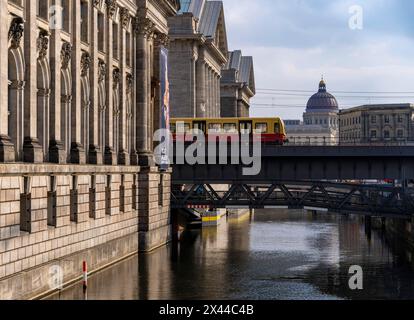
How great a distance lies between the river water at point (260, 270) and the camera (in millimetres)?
48409

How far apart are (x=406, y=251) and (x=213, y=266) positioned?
21.7 m

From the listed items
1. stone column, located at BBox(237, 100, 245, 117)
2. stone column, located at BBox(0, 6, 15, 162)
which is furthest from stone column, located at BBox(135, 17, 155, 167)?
stone column, located at BBox(237, 100, 245, 117)

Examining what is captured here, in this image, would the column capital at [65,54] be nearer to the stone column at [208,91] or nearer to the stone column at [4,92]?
the stone column at [4,92]

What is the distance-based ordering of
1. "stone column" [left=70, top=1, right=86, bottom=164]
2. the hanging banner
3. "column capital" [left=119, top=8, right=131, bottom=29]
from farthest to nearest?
1. the hanging banner
2. "column capital" [left=119, top=8, right=131, bottom=29]
3. "stone column" [left=70, top=1, right=86, bottom=164]

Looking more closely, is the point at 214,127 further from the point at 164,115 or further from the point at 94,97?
the point at 94,97

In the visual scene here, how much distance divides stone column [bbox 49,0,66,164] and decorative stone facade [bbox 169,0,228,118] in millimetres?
63280

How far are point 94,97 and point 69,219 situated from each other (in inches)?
435

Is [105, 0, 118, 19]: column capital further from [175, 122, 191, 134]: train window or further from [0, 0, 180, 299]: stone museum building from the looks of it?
[175, 122, 191, 134]: train window

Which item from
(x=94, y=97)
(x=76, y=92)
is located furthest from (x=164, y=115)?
(x=76, y=92)

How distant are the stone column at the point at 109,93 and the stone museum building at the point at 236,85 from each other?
104m

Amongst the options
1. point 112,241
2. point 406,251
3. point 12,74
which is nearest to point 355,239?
point 406,251

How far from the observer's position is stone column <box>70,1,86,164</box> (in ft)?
178
